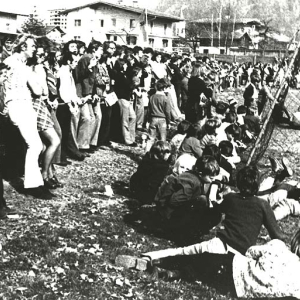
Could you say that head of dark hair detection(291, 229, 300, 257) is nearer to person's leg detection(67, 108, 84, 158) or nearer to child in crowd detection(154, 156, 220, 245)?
child in crowd detection(154, 156, 220, 245)

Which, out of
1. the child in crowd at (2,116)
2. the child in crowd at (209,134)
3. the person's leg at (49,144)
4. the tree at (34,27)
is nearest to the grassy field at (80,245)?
the child in crowd at (2,116)

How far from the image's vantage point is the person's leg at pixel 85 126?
1247 centimetres

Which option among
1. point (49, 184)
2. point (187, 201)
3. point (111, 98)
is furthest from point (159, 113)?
point (187, 201)

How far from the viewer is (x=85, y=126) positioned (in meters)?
12.6

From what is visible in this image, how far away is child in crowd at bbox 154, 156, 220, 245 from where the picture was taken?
777 centimetres

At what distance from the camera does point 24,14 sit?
9094cm

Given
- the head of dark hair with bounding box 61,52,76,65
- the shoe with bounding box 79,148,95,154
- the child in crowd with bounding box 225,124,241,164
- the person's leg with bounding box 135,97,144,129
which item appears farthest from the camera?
the person's leg with bounding box 135,97,144,129

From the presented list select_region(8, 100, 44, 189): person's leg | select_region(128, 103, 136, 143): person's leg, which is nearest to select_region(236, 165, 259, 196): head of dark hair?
select_region(8, 100, 44, 189): person's leg

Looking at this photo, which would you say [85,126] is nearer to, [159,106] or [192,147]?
[159,106]

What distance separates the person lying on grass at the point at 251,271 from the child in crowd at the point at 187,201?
3.55 feet

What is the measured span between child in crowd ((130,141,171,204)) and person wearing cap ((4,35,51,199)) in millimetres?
1640

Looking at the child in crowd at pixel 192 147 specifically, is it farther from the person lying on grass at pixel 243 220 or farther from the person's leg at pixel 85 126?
the person lying on grass at pixel 243 220

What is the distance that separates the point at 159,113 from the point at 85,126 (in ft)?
5.69

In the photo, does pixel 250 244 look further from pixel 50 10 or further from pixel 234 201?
pixel 50 10
